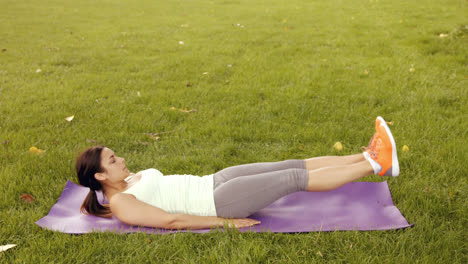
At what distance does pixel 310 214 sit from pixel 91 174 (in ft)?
5.28

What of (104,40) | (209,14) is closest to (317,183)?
(104,40)

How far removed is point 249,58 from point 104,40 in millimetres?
3691

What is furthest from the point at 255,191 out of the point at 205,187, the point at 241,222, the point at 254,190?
the point at 205,187

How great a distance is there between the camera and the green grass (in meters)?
2.39

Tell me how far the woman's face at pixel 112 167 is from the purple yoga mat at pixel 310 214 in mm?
305

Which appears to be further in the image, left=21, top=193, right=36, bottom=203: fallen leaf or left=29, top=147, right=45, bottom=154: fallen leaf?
left=29, top=147, right=45, bottom=154: fallen leaf

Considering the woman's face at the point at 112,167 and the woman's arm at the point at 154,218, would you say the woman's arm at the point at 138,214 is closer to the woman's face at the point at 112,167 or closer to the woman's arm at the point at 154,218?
the woman's arm at the point at 154,218

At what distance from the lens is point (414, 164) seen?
3.26 m

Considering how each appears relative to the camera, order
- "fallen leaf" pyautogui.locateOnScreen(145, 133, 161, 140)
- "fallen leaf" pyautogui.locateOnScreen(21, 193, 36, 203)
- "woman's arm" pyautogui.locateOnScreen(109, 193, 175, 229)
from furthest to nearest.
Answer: "fallen leaf" pyautogui.locateOnScreen(145, 133, 161, 140) < "fallen leaf" pyautogui.locateOnScreen(21, 193, 36, 203) < "woman's arm" pyautogui.locateOnScreen(109, 193, 175, 229)

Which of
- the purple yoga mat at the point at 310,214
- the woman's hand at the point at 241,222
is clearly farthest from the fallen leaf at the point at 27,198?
the woman's hand at the point at 241,222

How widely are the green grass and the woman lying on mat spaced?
0.49 ft

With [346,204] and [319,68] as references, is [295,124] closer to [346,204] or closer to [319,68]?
[346,204]

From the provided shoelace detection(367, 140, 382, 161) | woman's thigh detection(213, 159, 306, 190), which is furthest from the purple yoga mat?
shoelace detection(367, 140, 382, 161)

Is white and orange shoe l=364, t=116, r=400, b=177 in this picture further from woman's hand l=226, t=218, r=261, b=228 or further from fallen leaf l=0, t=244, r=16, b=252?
fallen leaf l=0, t=244, r=16, b=252
